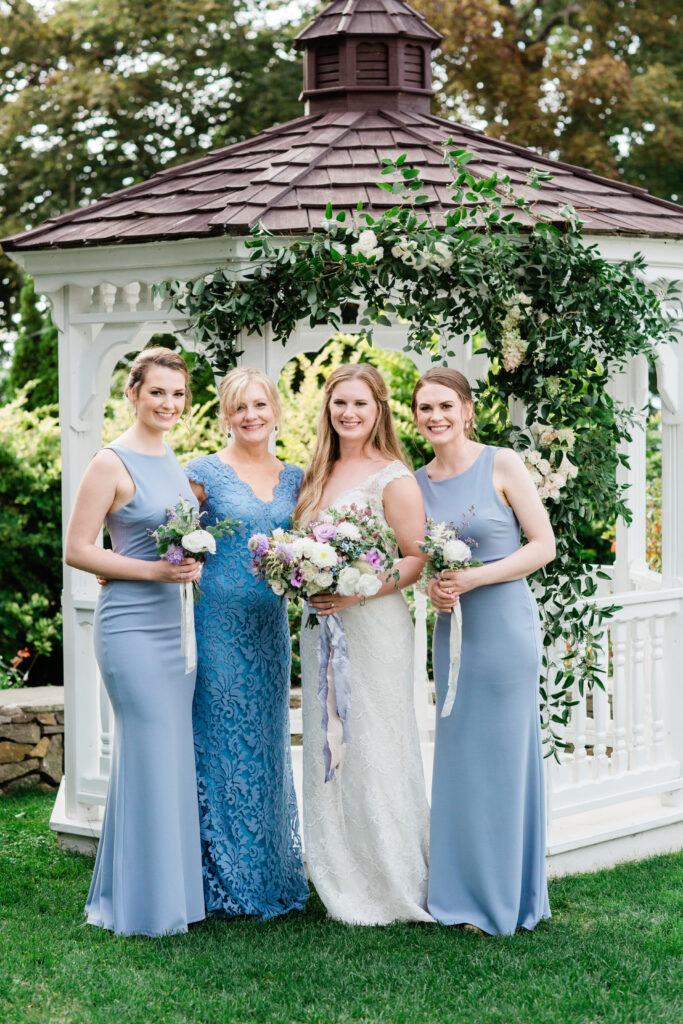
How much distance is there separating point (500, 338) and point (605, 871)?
2.56 meters

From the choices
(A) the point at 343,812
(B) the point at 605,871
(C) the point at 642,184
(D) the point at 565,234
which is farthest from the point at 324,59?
(C) the point at 642,184

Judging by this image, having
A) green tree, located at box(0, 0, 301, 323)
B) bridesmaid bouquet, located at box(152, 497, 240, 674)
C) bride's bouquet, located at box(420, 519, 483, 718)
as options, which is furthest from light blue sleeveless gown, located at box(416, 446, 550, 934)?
green tree, located at box(0, 0, 301, 323)

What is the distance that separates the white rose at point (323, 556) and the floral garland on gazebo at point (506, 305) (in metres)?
1.15

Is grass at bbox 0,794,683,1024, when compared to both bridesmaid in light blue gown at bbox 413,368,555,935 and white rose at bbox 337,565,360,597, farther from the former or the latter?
white rose at bbox 337,565,360,597

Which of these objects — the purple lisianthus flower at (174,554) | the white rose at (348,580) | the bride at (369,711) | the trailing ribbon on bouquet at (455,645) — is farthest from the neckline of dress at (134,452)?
the trailing ribbon on bouquet at (455,645)

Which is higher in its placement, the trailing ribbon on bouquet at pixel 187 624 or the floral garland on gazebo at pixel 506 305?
the floral garland on gazebo at pixel 506 305

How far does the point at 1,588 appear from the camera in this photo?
902 cm

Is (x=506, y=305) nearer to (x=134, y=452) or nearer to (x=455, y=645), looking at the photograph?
(x=455, y=645)

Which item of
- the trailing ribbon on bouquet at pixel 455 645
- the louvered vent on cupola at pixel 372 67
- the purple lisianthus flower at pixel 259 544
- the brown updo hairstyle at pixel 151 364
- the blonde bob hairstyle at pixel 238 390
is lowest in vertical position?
the trailing ribbon on bouquet at pixel 455 645

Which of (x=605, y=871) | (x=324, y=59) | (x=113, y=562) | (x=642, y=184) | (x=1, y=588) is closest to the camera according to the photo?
(x=113, y=562)

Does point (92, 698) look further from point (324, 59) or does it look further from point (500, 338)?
point (324, 59)

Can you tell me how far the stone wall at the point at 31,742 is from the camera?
729 centimetres

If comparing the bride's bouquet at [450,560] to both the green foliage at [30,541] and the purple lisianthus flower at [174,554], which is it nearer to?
the purple lisianthus flower at [174,554]

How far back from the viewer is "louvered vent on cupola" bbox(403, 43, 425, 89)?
6281 mm
